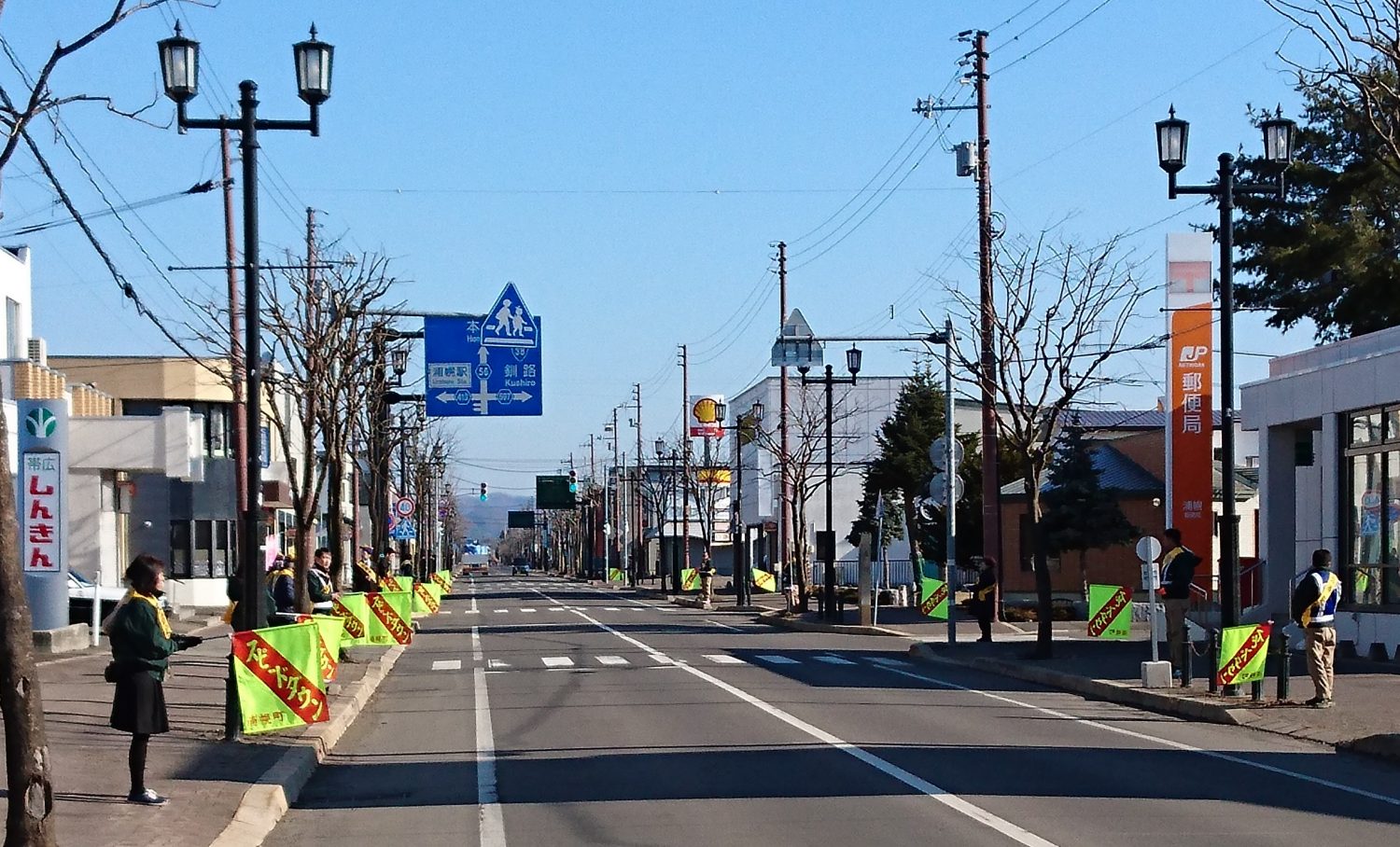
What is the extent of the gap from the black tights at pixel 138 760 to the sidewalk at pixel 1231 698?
1086 centimetres

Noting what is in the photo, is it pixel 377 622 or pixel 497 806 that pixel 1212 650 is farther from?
pixel 377 622

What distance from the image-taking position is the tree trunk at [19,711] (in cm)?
862

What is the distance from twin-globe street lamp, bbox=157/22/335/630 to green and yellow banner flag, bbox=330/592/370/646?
8591 millimetres

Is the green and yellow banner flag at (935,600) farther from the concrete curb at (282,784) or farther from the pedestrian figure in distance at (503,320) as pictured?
the concrete curb at (282,784)

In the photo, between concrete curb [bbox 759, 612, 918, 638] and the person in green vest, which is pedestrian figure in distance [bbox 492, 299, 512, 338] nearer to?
concrete curb [bbox 759, 612, 918, 638]

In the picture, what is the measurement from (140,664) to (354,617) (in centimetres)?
1513

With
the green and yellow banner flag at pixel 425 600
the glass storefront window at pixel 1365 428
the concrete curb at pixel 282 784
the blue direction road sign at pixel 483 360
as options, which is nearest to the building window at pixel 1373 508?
the glass storefront window at pixel 1365 428

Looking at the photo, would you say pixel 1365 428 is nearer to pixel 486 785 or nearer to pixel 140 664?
pixel 486 785

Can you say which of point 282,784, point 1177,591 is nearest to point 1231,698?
point 1177,591

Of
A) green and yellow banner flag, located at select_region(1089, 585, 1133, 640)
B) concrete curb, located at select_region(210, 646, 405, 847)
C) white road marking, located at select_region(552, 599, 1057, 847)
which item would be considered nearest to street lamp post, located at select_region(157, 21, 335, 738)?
concrete curb, located at select_region(210, 646, 405, 847)

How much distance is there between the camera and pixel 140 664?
39.6 ft

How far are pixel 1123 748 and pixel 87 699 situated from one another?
12242 millimetres

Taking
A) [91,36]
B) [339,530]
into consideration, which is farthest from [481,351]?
[91,36]

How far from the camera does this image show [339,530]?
101 ft
